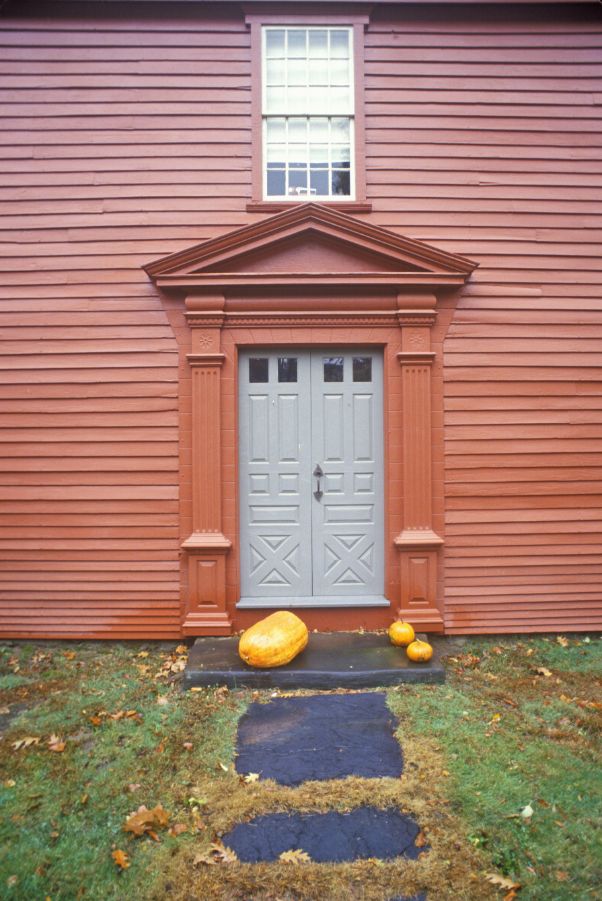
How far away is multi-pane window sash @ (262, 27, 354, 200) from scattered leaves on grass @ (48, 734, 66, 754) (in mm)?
5265

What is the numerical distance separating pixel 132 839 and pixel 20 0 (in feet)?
24.6

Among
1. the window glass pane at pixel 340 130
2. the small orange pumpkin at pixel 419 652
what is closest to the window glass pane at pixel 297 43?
the window glass pane at pixel 340 130

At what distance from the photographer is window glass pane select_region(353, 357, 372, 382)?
5.47 meters

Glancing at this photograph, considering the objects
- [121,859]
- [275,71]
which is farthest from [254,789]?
[275,71]

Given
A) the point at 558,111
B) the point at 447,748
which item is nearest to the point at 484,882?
the point at 447,748

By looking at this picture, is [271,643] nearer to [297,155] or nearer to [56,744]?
[56,744]

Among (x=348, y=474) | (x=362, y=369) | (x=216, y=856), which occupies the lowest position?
(x=216, y=856)

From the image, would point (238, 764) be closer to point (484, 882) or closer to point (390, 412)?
point (484, 882)

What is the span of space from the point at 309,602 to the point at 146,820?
2620 mm

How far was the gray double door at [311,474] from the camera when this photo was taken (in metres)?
5.43

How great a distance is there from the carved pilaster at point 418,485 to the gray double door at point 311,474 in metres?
0.29

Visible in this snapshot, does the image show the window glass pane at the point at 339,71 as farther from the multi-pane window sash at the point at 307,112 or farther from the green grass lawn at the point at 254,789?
the green grass lawn at the point at 254,789

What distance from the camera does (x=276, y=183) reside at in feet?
18.3

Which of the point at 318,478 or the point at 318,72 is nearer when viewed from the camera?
the point at 318,478
